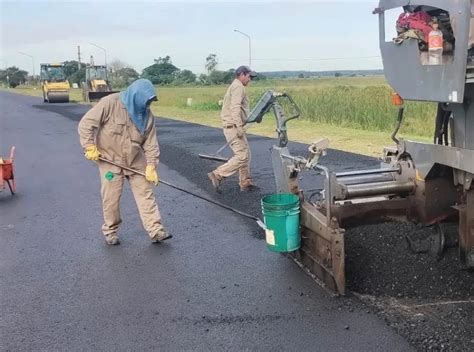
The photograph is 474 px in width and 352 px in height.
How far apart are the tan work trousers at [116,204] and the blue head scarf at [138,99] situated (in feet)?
1.85

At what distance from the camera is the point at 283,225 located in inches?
186

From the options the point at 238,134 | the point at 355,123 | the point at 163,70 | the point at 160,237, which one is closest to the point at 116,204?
the point at 160,237

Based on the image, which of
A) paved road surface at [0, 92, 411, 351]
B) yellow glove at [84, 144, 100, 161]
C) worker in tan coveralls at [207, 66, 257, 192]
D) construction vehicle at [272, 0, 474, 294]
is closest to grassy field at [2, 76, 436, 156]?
worker in tan coveralls at [207, 66, 257, 192]

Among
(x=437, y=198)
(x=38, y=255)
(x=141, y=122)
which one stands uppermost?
(x=141, y=122)

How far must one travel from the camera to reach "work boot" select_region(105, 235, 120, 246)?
5.99 meters

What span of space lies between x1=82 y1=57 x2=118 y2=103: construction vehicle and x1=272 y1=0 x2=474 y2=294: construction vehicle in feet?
109

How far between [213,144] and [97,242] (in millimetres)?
Result: 8075

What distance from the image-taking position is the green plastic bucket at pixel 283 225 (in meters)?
4.71

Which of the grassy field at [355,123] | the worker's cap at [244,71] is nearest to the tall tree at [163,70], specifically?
the grassy field at [355,123]

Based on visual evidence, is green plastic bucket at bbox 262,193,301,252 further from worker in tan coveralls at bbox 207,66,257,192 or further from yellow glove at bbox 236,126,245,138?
yellow glove at bbox 236,126,245,138

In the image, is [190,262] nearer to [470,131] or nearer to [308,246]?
[308,246]

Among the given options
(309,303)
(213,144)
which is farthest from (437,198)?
(213,144)

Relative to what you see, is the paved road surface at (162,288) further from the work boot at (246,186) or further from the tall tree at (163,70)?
the tall tree at (163,70)

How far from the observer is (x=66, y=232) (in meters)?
6.52
